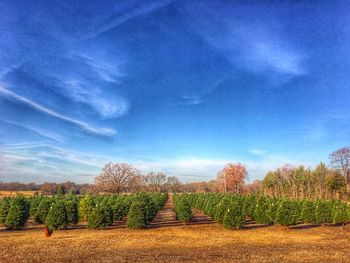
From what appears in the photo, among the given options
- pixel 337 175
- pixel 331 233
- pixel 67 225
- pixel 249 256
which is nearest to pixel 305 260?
pixel 249 256

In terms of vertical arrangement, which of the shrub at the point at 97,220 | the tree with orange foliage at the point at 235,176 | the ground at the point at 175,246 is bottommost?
the ground at the point at 175,246

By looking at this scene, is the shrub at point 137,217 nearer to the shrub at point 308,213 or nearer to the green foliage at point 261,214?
the green foliage at point 261,214

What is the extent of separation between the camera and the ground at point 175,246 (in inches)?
604

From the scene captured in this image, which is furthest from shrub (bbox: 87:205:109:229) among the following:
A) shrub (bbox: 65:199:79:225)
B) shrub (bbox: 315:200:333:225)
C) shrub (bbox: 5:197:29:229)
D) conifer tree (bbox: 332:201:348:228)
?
conifer tree (bbox: 332:201:348:228)

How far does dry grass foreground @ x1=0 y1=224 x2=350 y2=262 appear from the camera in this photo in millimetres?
15336

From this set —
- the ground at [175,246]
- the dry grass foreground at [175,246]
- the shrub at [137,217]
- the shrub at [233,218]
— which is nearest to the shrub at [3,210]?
the dry grass foreground at [175,246]

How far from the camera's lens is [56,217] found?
25.7 metres

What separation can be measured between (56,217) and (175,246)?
12.1m

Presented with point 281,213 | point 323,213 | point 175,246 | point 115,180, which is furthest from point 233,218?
point 115,180

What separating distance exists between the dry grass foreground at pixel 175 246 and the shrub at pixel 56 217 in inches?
54.2

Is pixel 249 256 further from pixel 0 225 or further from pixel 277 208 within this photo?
pixel 0 225

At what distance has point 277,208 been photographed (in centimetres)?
2891

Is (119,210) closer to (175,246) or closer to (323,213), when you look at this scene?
(175,246)

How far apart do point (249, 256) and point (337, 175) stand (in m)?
57.0
